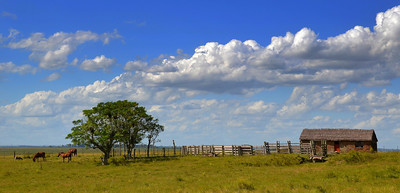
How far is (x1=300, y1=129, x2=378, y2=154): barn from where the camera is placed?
64.1m

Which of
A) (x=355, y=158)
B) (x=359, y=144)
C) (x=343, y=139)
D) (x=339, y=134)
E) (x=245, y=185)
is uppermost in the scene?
(x=339, y=134)

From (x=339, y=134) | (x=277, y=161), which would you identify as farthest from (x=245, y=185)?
(x=339, y=134)

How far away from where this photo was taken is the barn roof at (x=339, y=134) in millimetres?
64375

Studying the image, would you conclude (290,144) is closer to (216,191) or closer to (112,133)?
(112,133)

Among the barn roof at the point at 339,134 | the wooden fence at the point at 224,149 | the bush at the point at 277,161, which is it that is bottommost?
the bush at the point at 277,161

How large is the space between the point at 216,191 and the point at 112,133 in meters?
35.4

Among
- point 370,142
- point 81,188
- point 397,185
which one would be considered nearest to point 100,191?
point 81,188

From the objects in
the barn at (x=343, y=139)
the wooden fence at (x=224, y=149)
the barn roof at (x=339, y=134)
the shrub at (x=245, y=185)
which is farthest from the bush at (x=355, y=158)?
the barn roof at (x=339, y=134)

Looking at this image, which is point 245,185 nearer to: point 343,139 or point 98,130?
point 98,130

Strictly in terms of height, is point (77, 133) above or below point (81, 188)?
above

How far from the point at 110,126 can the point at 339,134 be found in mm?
39555

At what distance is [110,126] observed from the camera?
54.3 m

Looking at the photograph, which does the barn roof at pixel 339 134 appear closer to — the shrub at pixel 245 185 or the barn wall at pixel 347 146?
the barn wall at pixel 347 146

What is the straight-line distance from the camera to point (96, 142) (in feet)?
172
